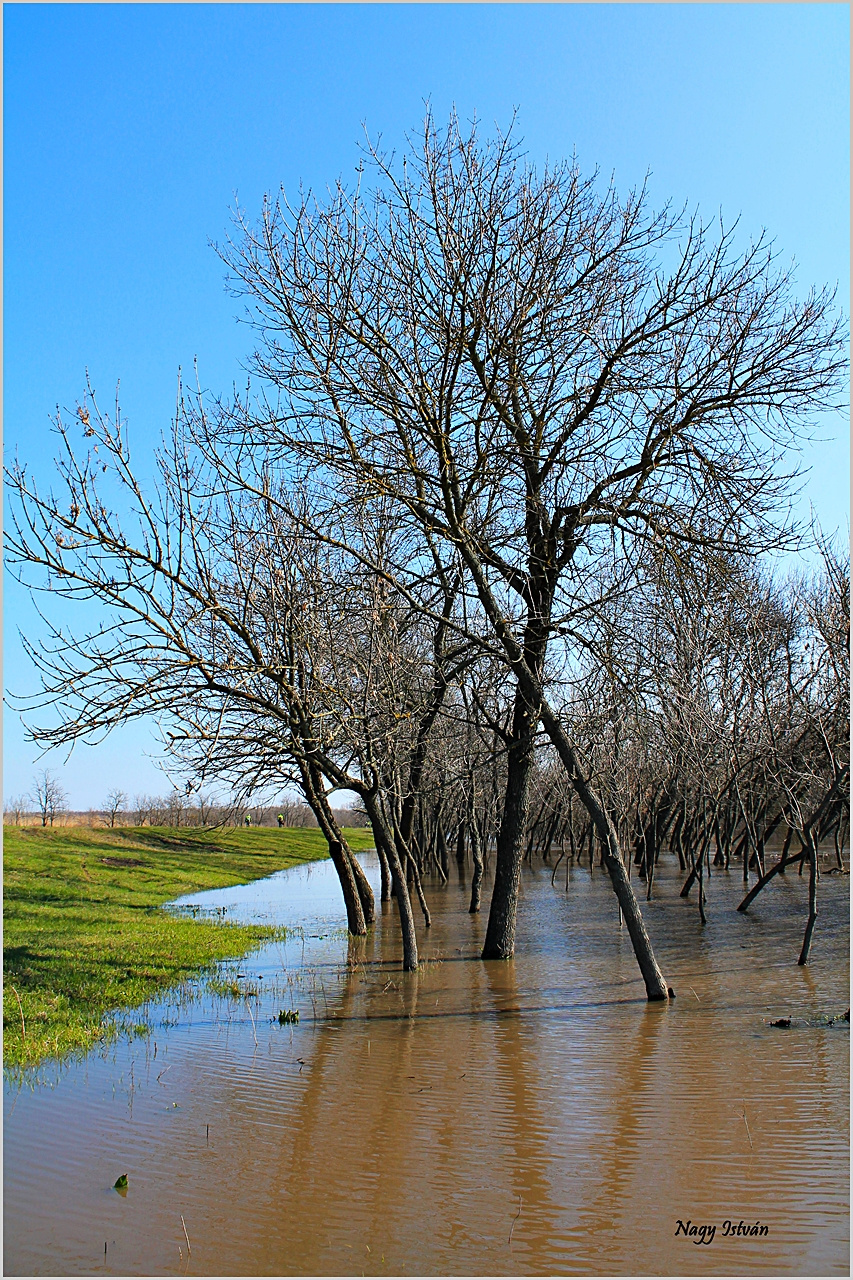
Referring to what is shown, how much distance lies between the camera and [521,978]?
11.9 metres

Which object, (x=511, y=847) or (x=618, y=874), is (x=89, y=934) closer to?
(x=511, y=847)

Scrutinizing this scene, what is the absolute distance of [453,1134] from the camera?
6168 mm

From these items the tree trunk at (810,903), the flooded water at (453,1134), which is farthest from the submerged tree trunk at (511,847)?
the tree trunk at (810,903)

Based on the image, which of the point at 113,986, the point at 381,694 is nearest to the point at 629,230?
the point at 381,694

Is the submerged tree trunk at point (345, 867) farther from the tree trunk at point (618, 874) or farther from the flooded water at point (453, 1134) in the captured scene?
the tree trunk at point (618, 874)

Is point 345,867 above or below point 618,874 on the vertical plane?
below

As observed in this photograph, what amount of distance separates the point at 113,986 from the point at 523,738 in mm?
6337

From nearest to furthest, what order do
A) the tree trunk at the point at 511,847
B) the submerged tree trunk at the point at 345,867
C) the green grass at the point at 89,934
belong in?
the green grass at the point at 89,934, the tree trunk at the point at 511,847, the submerged tree trunk at the point at 345,867
